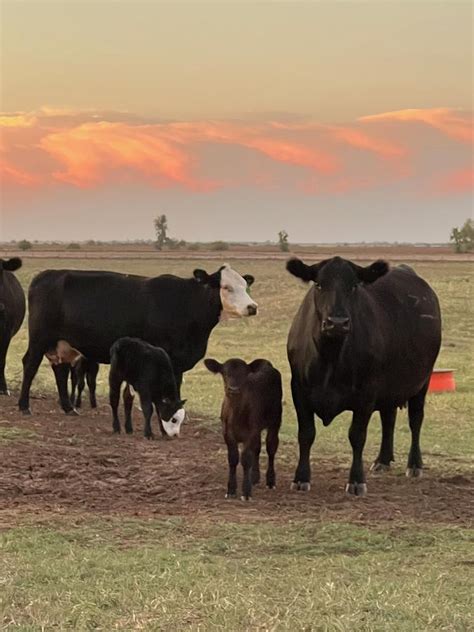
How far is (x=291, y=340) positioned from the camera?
408 inches

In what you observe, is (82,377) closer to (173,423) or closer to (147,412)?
(147,412)

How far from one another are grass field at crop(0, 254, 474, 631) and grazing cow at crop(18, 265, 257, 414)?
192cm

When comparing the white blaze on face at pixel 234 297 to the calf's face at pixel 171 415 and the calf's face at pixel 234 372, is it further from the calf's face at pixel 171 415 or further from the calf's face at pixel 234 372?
the calf's face at pixel 234 372

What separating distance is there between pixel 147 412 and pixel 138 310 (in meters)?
1.99

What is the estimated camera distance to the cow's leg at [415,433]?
36.6ft

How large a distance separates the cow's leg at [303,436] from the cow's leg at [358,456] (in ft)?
1.33

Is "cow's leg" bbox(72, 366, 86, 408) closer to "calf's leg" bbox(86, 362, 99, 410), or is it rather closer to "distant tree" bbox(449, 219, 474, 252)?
"calf's leg" bbox(86, 362, 99, 410)

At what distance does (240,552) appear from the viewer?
287 inches

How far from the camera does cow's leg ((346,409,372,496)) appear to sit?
959 centimetres

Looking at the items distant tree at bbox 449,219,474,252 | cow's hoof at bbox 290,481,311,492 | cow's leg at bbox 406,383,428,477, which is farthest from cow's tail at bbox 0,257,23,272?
distant tree at bbox 449,219,474,252

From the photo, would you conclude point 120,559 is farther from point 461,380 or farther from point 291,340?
point 461,380

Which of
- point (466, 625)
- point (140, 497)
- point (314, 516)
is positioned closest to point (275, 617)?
point (466, 625)

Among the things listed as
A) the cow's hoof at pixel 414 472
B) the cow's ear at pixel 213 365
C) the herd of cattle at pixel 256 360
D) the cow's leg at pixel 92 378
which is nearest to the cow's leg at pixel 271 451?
the herd of cattle at pixel 256 360

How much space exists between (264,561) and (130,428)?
6.45 metres
